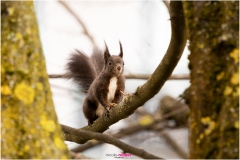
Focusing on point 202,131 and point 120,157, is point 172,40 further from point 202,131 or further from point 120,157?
point 120,157

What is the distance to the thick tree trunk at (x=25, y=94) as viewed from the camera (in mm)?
1619

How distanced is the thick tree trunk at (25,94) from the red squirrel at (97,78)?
2161 mm

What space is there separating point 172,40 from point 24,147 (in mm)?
1087

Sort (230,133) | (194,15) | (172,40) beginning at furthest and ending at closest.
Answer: (172,40) → (194,15) → (230,133)

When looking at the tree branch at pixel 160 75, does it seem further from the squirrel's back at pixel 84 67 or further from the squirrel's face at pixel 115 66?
the squirrel's back at pixel 84 67

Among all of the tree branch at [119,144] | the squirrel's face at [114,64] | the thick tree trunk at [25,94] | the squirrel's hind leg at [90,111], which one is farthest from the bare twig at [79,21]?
the thick tree trunk at [25,94]

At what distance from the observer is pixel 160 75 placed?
2619 mm

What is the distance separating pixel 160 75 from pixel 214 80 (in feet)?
3.09

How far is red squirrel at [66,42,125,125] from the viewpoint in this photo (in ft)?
13.8

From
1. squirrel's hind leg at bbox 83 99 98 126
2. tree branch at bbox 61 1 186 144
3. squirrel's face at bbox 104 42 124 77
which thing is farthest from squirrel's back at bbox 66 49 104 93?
tree branch at bbox 61 1 186 144

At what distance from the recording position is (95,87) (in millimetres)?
4324

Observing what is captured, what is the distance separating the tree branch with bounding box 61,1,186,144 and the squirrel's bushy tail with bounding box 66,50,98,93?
1.34m

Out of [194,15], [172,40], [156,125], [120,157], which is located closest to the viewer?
[194,15]

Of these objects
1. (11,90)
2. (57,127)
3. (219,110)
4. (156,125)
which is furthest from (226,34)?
(156,125)
